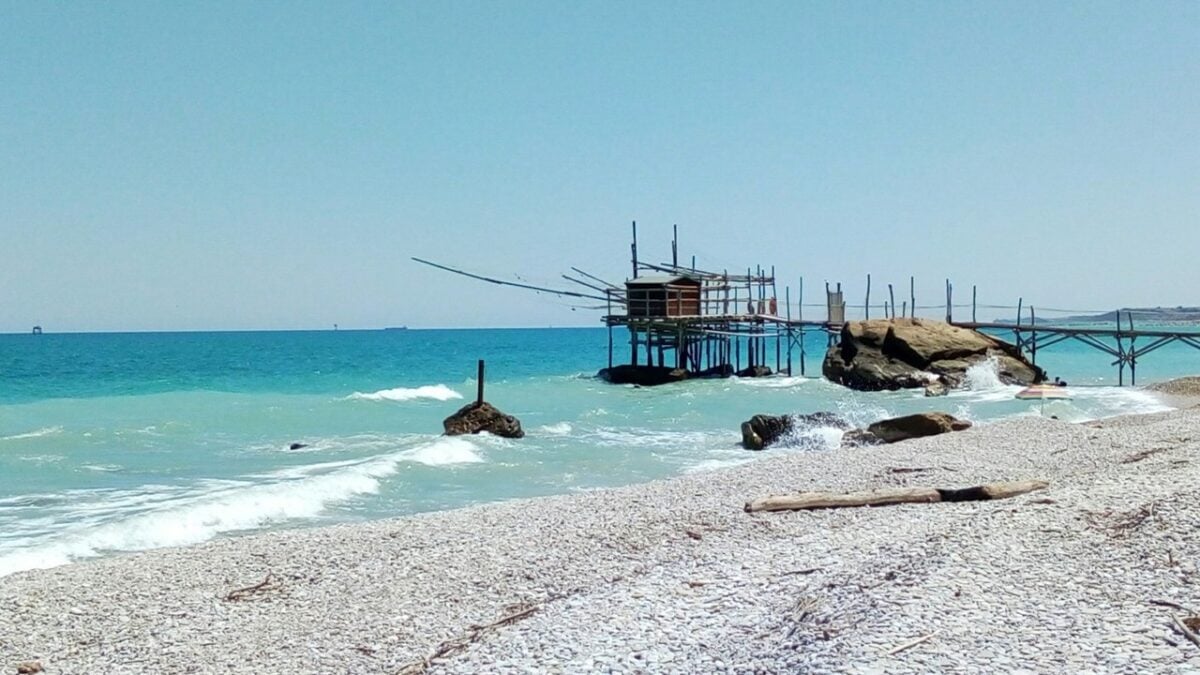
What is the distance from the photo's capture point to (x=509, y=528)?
1159 centimetres

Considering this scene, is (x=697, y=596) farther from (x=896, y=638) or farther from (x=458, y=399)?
(x=458, y=399)

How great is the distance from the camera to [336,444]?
88.1ft

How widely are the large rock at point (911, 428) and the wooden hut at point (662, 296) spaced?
931 inches

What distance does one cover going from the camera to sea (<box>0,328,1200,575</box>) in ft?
50.9

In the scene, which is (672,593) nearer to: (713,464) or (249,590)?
Result: (249,590)

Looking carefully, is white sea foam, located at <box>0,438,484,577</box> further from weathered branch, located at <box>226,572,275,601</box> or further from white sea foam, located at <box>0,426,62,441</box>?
white sea foam, located at <box>0,426,62,441</box>

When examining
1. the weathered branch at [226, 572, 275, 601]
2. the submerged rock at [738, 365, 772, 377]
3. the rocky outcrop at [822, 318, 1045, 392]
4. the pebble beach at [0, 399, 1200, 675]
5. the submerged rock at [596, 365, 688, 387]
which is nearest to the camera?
the pebble beach at [0, 399, 1200, 675]

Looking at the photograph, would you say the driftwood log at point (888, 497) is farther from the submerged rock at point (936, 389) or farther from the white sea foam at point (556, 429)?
the submerged rock at point (936, 389)

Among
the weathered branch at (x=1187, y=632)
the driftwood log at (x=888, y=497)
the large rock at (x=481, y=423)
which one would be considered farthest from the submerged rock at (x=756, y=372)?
the weathered branch at (x=1187, y=632)

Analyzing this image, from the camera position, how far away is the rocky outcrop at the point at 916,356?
3925 centimetres

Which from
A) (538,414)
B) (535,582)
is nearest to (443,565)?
(535,582)

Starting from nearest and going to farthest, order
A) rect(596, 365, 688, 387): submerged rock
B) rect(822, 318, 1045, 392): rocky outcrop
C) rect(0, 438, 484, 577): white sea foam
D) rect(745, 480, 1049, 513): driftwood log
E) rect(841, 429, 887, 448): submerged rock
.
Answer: rect(745, 480, 1049, 513): driftwood log < rect(0, 438, 484, 577): white sea foam < rect(841, 429, 887, 448): submerged rock < rect(822, 318, 1045, 392): rocky outcrop < rect(596, 365, 688, 387): submerged rock

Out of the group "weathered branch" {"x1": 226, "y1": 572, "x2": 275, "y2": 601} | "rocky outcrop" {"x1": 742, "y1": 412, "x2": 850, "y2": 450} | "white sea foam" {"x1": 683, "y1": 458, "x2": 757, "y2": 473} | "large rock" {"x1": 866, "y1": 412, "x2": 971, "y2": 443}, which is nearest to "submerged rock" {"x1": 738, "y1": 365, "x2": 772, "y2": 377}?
"rocky outcrop" {"x1": 742, "y1": 412, "x2": 850, "y2": 450}

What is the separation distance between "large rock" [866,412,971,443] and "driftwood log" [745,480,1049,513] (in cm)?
929
